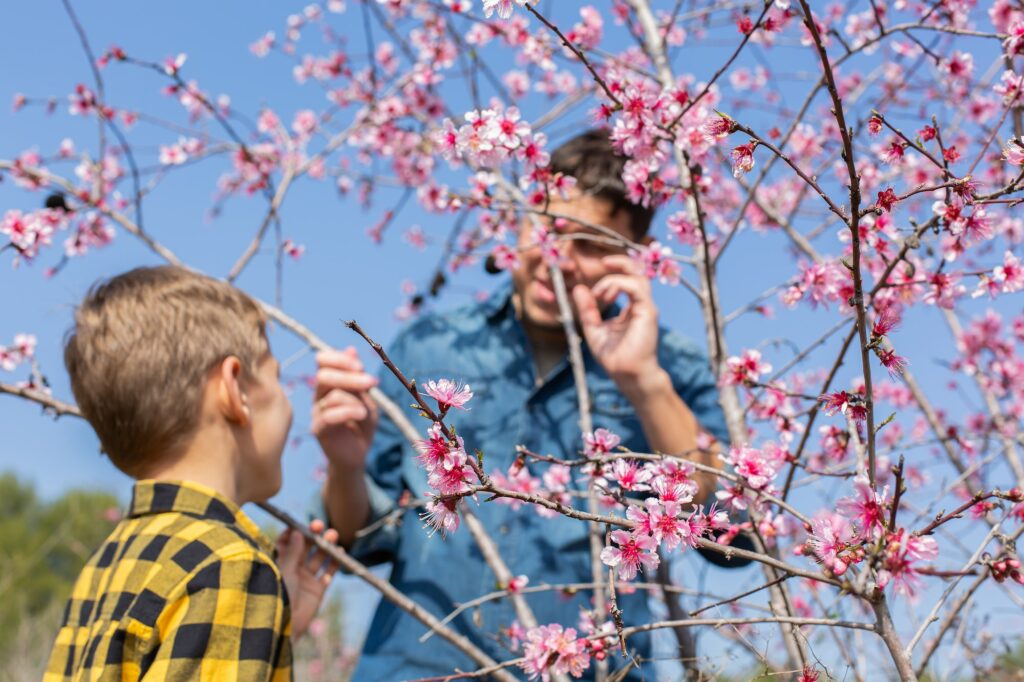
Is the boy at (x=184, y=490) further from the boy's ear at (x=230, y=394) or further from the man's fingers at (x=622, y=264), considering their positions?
the man's fingers at (x=622, y=264)

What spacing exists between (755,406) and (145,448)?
1.27m

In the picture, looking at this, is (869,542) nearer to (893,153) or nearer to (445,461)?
(445,461)

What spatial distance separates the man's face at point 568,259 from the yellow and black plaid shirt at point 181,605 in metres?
1.18

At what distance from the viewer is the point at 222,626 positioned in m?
1.33

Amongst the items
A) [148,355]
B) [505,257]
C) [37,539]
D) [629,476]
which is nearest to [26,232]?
[148,355]

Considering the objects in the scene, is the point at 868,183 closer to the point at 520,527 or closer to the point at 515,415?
the point at 515,415

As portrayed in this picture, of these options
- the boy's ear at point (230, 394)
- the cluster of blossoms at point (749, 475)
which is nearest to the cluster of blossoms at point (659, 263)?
the cluster of blossoms at point (749, 475)

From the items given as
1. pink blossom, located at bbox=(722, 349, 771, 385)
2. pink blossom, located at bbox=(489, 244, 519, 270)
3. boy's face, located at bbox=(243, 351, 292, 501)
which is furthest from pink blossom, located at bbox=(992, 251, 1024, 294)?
boy's face, located at bbox=(243, 351, 292, 501)

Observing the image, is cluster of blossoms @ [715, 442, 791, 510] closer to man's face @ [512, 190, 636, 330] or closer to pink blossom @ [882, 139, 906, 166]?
pink blossom @ [882, 139, 906, 166]

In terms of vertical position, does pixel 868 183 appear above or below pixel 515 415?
above

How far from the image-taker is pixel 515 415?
2439 mm

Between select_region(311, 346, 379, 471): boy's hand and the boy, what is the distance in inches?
6.6

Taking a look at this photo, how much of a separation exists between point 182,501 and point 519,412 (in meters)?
1.08

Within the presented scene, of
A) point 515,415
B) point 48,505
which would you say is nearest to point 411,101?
point 515,415
